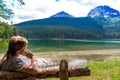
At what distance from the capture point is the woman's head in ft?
25.6

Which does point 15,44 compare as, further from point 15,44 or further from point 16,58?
point 16,58

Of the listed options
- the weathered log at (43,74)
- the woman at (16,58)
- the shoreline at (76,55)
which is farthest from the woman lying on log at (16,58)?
the shoreline at (76,55)

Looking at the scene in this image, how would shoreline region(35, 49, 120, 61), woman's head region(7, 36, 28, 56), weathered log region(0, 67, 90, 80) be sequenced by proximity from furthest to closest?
shoreline region(35, 49, 120, 61)
weathered log region(0, 67, 90, 80)
woman's head region(7, 36, 28, 56)

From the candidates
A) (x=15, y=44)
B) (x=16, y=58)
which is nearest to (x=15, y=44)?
(x=15, y=44)

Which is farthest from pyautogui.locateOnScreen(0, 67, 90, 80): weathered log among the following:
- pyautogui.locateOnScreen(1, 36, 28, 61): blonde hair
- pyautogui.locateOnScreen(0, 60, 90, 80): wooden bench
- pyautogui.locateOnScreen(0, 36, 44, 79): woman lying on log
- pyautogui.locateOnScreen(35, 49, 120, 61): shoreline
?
pyautogui.locateOnScreen(35, 49, 120, 61): shoreline

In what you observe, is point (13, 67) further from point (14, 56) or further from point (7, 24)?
point (7, 24)

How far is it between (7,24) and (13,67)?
69.8 feet

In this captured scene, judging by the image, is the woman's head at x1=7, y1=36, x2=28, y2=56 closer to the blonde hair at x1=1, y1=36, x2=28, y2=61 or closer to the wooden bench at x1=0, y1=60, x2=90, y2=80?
the blonde hair at x1=1, y1=36, x2=28, y2=61

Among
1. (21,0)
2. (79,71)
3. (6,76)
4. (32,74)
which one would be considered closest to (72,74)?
(79,71)

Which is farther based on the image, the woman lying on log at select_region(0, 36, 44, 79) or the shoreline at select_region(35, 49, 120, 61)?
the shoreline at select_region(35, 49, 120, 61)

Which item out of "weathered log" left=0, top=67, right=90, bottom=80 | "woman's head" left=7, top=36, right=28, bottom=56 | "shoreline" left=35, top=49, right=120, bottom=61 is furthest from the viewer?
"shoreline" left=35, top=49, right=120, bottom=61

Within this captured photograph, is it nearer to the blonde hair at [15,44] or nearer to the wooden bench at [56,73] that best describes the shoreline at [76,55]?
the wooden bench at [56,73]

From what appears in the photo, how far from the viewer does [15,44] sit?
782 centimetres

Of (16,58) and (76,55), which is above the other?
(16,58)
